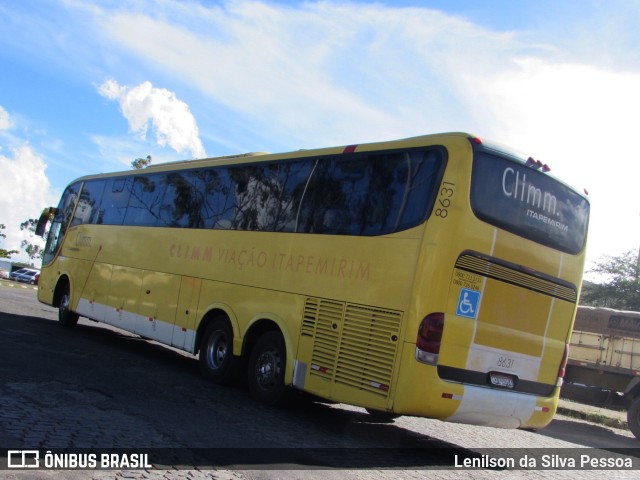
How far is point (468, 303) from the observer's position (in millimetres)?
7195

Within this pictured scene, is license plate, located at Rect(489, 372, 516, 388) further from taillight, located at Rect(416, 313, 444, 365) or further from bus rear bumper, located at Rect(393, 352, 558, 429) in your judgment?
taillight, located at Rect(416, 313, 444, 365)

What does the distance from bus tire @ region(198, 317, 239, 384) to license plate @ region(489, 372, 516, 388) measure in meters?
4.05

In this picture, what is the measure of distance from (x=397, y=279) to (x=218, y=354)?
13.7 ft

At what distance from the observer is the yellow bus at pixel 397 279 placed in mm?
7059

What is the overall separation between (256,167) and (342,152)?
213cm

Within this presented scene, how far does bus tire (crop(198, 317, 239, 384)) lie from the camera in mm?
9820

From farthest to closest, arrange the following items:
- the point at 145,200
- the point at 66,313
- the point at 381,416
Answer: the point at 66,313
the point at 145,200
the point at 381,416

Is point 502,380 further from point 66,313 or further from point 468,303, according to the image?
point 66,313

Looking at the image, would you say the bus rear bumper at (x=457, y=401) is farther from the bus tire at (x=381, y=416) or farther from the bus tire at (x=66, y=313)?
the bus tire at (x=66, y=313)

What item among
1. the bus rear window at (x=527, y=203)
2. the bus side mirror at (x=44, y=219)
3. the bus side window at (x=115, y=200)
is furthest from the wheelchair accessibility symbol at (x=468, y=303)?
the bus side mirror at (x=44, y=219)

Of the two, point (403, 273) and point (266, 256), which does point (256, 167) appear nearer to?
point (266, 256)

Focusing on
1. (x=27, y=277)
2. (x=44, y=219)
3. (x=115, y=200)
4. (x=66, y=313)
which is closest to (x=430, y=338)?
(x=115, y=200)

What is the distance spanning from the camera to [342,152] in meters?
8.74

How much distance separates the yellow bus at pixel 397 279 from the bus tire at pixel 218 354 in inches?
1.2
